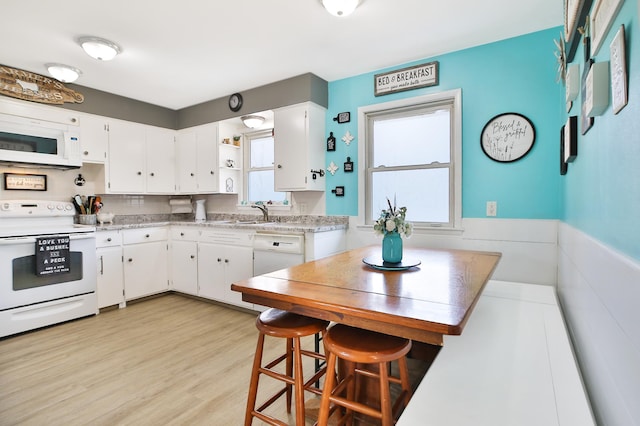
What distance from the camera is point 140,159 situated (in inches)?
158

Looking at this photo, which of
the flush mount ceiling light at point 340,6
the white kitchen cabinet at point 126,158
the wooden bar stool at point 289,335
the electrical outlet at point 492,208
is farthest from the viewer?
the white kitchen cabinet at point 126,158

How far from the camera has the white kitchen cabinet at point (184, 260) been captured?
3781 mm

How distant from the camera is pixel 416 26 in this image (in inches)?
93.4

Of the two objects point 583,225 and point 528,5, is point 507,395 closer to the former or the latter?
point 583,225

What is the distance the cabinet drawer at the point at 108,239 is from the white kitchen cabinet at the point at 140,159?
60cm

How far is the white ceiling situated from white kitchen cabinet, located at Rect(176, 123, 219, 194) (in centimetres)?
90

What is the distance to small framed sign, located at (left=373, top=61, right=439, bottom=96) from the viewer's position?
111 inches

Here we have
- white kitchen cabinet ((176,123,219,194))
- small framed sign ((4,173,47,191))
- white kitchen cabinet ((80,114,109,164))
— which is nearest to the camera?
small framed sign ((4,173,47,191))

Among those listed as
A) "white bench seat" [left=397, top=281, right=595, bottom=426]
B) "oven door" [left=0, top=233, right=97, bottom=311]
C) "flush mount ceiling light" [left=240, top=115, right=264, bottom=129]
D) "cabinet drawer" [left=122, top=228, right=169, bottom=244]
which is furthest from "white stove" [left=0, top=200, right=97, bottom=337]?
"white bench seat" [left=397, top=281, right=595, bottom=426]

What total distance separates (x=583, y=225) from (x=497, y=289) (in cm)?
95

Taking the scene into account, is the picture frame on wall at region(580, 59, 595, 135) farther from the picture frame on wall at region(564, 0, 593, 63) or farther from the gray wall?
the gray wall

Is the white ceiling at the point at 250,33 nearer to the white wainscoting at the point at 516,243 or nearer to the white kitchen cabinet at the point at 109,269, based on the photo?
the white wainscoting at the point at 516,243

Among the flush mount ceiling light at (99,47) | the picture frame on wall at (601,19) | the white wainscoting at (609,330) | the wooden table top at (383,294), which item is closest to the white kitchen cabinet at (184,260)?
the flush mount ceiling light at (99,47)

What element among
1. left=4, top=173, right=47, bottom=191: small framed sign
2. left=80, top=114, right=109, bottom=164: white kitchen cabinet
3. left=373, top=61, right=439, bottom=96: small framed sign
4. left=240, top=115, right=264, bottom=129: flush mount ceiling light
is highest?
left=373, top=61, right=439, bottom=96: small framed sign
